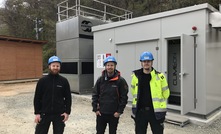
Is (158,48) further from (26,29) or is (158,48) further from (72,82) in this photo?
(26,29)

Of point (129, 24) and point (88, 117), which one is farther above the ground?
point (129, 24)

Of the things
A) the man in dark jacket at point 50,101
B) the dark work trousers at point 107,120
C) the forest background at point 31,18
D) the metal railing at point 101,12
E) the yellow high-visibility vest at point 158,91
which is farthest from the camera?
the forest background at point 31,18

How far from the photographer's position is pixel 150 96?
3.03 meters

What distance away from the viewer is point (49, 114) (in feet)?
10.3

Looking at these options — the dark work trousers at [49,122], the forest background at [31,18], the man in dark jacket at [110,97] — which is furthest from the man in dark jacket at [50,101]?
the forest background at [31,18]

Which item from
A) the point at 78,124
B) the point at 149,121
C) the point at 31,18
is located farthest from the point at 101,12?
the point at 149,121

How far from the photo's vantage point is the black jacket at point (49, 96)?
3.12 meters

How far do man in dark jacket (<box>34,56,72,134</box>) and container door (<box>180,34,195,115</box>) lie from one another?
3.10 meters

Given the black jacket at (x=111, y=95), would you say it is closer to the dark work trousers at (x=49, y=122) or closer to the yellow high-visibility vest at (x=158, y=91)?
the yellow high-visibility vest at (x=158, y=91)

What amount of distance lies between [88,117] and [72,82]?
4.42 metres

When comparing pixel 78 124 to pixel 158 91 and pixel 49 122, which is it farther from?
pixel 158 91

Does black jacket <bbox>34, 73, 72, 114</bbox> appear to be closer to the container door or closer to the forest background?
the container door

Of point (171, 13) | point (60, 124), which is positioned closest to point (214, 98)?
point (171, 13)

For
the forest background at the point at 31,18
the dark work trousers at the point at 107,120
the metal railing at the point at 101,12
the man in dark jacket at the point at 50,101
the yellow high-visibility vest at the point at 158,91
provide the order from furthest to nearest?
the forest background at the point at 31,18 < the metal railing at the point at 101,12 < the dark work trousers at the point at 107,120 < the man in dark jacket at the point at 50,101 < the yellow high-visibility vest at the point at 158,91
